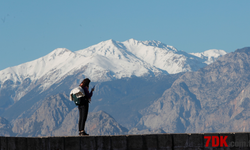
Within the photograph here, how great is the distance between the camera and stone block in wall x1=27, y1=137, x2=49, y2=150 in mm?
19031

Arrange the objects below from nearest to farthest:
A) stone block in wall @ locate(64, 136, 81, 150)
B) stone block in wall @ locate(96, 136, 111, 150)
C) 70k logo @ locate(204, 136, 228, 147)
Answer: stone block in wall @ locate(64, 136, 81, 150)
stone block in wall @ locate(96, 136, 111, 150)
70k logo @ locate(204, 136, 228, 147)

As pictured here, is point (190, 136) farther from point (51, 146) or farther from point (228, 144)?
point (51, 146)

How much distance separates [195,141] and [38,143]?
688cm

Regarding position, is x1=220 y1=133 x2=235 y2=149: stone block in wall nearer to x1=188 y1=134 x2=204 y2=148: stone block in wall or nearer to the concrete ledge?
the concrete ledge

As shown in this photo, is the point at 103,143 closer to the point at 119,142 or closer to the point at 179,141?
the point at 119,142

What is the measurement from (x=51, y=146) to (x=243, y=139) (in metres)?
8.74

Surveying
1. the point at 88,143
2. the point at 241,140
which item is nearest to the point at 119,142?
the point at 88,143

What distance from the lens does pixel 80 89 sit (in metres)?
24.9

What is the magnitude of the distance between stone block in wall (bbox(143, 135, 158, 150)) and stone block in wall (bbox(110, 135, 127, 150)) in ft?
3.10

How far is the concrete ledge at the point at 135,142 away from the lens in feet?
62.7

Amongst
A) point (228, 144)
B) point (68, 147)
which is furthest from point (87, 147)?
point (228, 144)

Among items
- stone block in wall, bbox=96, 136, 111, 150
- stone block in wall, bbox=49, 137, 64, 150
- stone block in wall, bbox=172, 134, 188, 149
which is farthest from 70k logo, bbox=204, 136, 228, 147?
stone block in wall, bbox=49, 137, 64, 150

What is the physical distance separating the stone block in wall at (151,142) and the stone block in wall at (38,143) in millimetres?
4298

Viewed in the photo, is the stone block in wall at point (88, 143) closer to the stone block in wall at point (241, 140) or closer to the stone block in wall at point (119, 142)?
the stone block in wall at point (119, 142)
